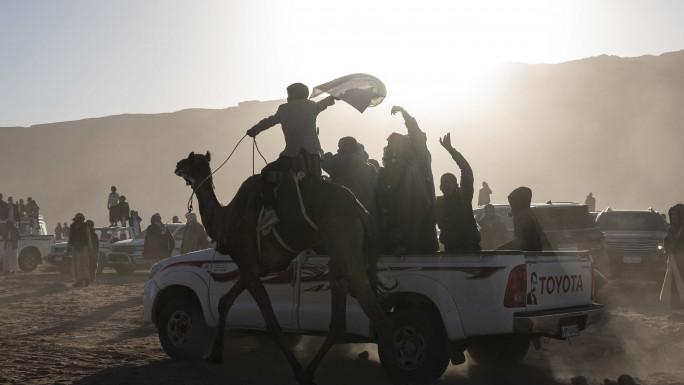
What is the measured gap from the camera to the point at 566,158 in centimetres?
11031

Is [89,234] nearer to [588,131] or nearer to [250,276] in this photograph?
[250,276]

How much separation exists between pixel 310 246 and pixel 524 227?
3.07m

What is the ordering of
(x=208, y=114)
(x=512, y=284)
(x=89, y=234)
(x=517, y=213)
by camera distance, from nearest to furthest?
(x=512, y=284), (x=517, y=213), (x=89, y=234), (x=208, y=114)

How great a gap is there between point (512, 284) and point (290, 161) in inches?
96.8

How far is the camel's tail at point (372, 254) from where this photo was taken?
27.2 ft

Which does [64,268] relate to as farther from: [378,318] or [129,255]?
[378,318]

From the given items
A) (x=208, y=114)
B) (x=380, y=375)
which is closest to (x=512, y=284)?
(x=380, y=375)

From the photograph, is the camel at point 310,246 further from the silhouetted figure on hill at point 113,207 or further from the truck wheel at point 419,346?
the silhouetted figure on hill at point 113,207

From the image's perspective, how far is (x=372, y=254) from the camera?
835cm

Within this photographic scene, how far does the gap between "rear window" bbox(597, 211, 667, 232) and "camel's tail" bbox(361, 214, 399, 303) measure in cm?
1541

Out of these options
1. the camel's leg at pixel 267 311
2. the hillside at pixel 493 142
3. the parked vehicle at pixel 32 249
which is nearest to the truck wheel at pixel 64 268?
the parked vehicle at pixel 32 249

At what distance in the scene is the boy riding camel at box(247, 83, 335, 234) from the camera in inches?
340

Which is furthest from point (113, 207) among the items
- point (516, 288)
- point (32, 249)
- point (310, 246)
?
point (516, 288)

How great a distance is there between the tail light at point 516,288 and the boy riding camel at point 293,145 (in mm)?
2147
